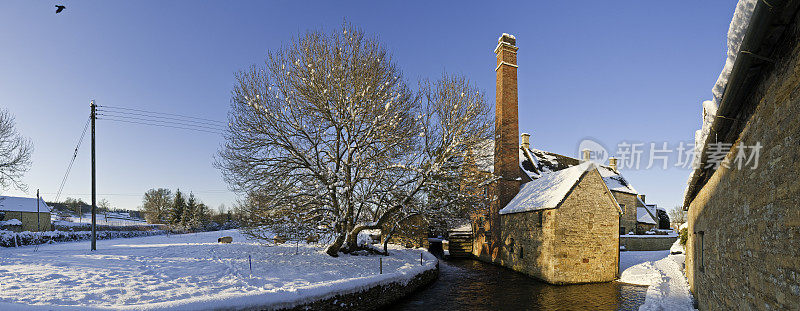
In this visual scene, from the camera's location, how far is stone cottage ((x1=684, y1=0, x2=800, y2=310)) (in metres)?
3.19

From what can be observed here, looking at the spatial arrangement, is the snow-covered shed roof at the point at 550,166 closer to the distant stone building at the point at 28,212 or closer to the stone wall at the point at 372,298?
the stone wall at the point at 372,298

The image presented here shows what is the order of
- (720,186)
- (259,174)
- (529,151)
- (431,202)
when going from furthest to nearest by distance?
(529,151)
(431,202)
(259,174)
(720,186)

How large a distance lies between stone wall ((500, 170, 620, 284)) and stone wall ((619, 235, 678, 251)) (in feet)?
38.8

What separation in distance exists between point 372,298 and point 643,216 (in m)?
32.8

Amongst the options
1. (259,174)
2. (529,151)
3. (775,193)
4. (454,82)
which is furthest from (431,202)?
(529,151)

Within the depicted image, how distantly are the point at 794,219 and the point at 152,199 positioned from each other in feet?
271

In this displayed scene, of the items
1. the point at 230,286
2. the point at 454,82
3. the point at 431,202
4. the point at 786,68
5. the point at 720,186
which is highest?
the point at 454,82

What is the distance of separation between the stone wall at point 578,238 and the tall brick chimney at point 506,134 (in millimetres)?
5882

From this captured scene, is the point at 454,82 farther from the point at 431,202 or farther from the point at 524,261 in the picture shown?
the point at 524,261

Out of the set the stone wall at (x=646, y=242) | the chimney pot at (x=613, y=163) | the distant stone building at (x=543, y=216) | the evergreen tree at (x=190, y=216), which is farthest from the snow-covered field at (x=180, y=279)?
the evergreen tree at (x=190, y=216)

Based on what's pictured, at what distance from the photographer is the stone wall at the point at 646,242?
27.5 m

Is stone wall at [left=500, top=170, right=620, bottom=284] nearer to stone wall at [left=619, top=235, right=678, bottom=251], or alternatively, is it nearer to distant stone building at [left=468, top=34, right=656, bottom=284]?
distant stone building at [left=468, top=34, right=656, bottom=284]

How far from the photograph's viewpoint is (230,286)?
10.4 m

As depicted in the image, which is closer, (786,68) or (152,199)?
(786,68)
